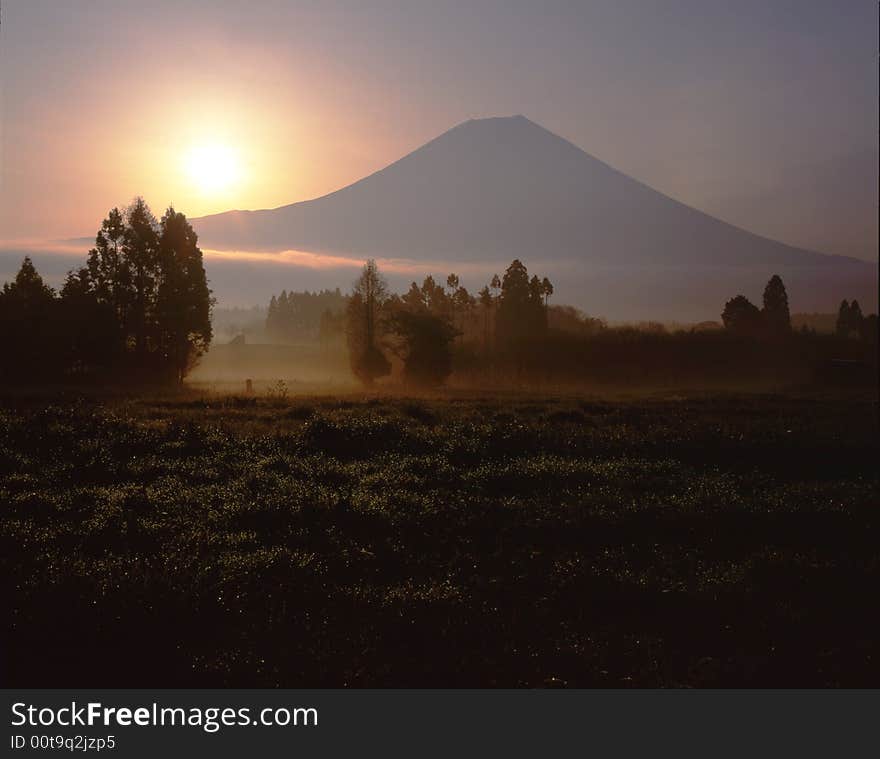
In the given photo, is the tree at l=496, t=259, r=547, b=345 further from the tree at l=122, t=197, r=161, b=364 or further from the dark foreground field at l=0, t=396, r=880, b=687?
the dark foreground field at l=0, t=396, r=880, b=687

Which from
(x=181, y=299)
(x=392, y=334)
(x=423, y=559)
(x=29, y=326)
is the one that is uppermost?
(x=181, y=299)

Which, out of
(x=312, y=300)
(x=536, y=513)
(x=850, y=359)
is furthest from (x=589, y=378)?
(x=312, y=300)

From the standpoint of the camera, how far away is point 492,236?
11438cm

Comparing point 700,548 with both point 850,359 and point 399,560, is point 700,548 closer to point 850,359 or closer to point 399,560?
point 399,560

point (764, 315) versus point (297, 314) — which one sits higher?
point (297, 314)

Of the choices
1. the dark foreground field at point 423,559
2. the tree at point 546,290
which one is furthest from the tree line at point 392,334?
the dark foreground field at point 423,559

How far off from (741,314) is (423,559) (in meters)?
71.9

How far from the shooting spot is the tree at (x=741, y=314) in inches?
2884

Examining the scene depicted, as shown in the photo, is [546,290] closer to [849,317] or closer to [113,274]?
[113,274]

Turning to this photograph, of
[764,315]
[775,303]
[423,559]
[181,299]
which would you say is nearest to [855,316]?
[775,303]

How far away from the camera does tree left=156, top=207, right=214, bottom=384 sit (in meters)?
35.6

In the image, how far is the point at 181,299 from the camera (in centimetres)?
3794
